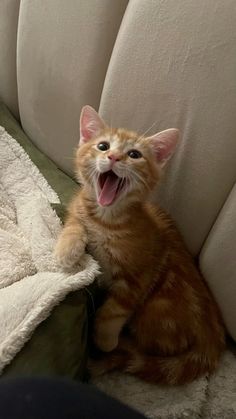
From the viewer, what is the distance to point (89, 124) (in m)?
1.06

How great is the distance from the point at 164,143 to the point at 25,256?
419mm

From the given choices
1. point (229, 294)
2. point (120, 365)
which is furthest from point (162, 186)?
point (120, 365)

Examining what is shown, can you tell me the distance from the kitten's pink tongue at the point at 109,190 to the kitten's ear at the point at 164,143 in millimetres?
119

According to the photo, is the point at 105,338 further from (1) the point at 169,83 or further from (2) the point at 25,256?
(1) the point at 169,83

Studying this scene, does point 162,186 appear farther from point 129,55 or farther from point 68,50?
point 68,50

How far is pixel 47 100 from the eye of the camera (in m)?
1.36

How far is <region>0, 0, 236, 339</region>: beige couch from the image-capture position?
93 centimetres

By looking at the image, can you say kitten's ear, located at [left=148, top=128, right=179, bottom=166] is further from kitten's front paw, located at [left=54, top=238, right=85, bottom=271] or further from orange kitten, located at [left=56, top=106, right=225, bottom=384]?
kitten's front paw, located at [left=54, top=238, right=85, bottom=271]

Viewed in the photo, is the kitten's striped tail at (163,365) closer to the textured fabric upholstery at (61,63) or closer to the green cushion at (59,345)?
the green cushion at (59,345)

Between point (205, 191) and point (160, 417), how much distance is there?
507 mm

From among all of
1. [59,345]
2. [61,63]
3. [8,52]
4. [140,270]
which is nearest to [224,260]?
[140,270]

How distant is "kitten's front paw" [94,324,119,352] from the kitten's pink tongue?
0.93ft

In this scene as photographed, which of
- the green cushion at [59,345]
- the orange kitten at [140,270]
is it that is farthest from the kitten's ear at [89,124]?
the green cushion at [59,345]

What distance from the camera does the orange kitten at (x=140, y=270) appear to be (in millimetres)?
989
